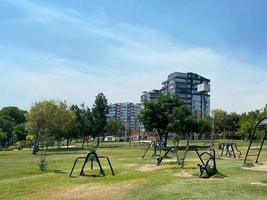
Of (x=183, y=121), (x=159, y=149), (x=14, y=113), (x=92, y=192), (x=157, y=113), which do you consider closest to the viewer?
(x=92, y=192)

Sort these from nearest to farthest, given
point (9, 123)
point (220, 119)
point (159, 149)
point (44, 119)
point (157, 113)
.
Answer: point (159, 149)
point (44, 119)
point (157, 113)
point (9, 123)
point (220, 119)

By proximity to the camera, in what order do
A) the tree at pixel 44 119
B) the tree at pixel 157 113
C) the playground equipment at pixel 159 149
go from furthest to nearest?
1. the tree at pixel 157 113
2. the tree at pixel 44 119
3. the playground equipment at pixel 159 149

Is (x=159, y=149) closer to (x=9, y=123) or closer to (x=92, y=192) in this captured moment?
(x=92, y=192)

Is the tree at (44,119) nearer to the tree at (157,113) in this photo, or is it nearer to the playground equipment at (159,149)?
the tree at (157,113)

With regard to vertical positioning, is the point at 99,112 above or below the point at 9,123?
above

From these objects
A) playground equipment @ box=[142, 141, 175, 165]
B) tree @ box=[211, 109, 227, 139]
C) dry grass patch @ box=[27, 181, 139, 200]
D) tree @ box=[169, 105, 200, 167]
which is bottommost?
dry grass patch @ box=[27, 181, 139, 200]

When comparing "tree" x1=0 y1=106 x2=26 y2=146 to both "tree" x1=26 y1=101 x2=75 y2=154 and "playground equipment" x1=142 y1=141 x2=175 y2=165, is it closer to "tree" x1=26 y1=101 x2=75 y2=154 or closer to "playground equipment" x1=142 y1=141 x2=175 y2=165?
"tree" x1=26 y1=101 x2=75 y2=154

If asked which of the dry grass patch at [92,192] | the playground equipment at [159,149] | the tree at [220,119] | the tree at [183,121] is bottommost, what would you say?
the dry grass patch at [92,192]

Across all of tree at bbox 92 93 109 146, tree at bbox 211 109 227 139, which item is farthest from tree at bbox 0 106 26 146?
tree at bbox 211 109 227 139

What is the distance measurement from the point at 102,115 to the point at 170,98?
25.9 meters

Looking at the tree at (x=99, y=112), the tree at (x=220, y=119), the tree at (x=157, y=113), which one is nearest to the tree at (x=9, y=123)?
the tree at (x=99, y=112)

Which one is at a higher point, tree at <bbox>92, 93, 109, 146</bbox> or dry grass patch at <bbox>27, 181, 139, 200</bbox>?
tree at <bbox>92, 93, 109, 146</bbox>

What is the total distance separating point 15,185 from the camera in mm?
21484

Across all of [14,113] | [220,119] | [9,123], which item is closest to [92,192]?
[9,123]
